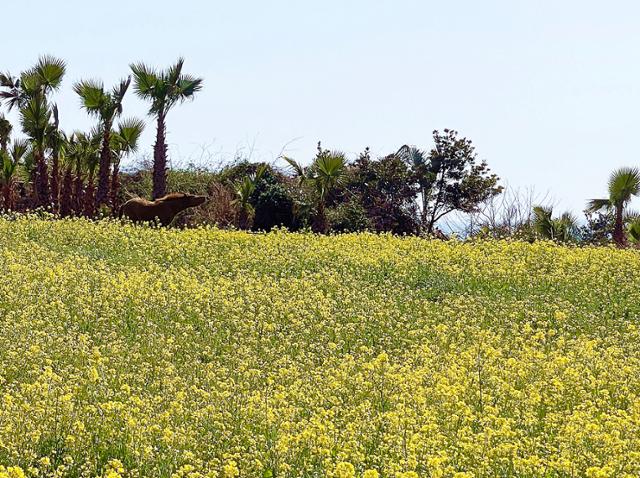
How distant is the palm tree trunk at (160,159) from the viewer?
30094 mm

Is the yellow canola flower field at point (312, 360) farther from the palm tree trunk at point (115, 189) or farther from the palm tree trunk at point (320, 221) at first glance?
the palm tree trunk at point (115, 189)

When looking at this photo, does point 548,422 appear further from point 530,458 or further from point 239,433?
point 239,433

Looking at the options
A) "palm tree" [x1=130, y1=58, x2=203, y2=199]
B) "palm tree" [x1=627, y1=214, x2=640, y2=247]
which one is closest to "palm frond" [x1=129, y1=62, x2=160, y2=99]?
"palm tree" [x1=130, y1=58, x2=203, y2=199]

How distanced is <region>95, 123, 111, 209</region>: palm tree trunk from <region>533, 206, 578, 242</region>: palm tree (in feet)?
37.0

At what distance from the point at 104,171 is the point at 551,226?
38.3ft

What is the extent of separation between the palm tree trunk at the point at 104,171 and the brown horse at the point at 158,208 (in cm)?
368

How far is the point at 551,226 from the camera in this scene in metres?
28.0

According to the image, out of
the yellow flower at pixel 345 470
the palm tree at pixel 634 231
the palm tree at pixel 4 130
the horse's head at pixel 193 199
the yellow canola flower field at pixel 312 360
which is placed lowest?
the yellow flower at pixel 345 470

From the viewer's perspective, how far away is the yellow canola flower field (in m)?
7.43

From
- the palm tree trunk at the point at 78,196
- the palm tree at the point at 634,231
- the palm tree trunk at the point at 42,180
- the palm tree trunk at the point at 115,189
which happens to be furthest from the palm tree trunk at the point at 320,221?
the palm tree at the point at 634,231

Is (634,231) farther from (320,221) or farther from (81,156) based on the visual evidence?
(81,156)

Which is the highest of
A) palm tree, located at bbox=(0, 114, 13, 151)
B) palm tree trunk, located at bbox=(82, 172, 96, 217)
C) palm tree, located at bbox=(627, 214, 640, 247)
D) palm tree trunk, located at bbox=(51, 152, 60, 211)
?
palm tree, located at bbox=(0, 114, 13, 151)

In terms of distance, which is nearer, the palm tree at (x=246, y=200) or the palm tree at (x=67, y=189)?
the palm tree at (x=67, y=189)

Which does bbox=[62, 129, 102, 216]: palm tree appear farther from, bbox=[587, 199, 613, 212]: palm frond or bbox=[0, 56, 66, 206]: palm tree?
bbox=[587, 199, 613, 212]: palm frond
